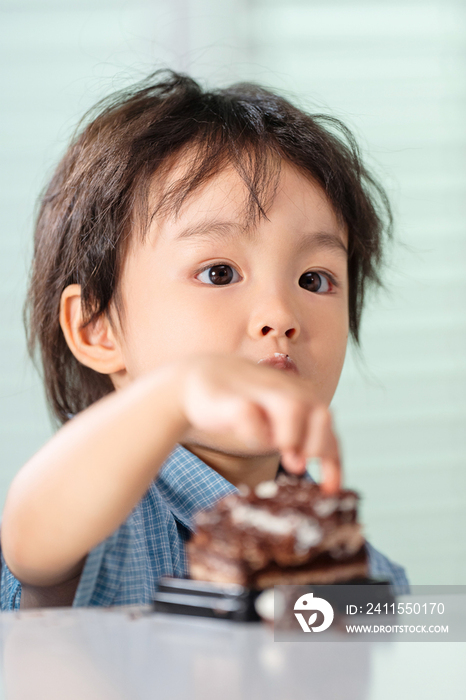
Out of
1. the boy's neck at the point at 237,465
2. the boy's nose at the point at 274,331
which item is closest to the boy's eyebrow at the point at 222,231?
the boy's nose at the point at 274,331

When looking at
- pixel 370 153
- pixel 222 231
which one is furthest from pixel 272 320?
pixel 370 153

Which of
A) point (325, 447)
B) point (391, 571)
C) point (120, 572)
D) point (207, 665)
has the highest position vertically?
point (325, 447)

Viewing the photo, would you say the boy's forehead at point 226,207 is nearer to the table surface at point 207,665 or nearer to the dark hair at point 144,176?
the dark hair at point 144,176

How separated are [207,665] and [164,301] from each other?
0.51m

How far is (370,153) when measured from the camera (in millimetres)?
1884

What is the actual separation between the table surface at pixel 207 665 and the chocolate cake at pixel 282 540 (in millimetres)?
40

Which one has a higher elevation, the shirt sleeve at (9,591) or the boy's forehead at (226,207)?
the boy's forehead at (226,207)

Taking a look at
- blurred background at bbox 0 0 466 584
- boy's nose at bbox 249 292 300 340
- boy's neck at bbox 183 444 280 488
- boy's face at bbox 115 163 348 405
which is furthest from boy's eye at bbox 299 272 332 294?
blurred background at bbox 0 0 466 584

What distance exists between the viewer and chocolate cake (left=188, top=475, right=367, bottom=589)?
1.63 ft

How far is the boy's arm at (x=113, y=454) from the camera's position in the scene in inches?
21.0

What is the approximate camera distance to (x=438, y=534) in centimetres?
206

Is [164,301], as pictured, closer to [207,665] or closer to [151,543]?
[151,543]

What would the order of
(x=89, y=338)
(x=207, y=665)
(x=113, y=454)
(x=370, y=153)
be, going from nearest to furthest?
(x=207, y=665) → (x=113, y=454) → (x=89, y=338) → (x=370, y=153)

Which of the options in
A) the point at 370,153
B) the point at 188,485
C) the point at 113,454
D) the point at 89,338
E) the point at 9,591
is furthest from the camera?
the point at 370,153
